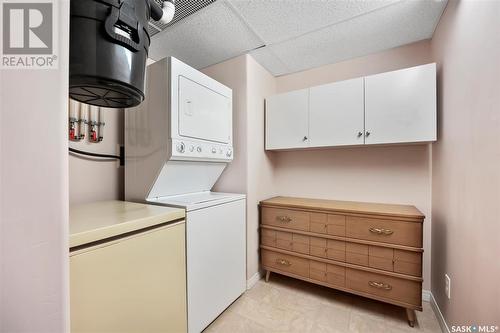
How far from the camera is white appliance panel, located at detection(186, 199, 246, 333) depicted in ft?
4.58

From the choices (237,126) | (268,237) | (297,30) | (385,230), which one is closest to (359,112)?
(297,30)

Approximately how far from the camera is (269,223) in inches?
86.0

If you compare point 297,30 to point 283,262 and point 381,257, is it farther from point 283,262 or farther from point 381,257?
point 283,262

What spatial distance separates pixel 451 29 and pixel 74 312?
103 inches

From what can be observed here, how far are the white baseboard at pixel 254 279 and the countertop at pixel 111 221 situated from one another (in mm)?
1235

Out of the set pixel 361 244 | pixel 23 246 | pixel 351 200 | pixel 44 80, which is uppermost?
pixel 44 80

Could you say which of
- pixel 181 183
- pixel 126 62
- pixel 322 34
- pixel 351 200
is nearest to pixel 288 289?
pixel 351 200

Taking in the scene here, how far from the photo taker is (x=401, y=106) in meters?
1.77

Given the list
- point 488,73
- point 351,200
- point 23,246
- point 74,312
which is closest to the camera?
point 23,246

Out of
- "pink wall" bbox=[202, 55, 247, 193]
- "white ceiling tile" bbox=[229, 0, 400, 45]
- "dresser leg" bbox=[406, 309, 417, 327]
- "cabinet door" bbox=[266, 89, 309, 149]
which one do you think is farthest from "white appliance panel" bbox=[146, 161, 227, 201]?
"dresser leg" bbox=[406, 309, 417, 327]

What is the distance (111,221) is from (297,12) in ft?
5.94

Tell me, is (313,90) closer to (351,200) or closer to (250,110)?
(250,110)

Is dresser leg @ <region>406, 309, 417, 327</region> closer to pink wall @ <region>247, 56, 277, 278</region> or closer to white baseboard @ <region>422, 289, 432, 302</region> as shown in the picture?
white baseboard @ <region>422, 289, 432, 302</region>

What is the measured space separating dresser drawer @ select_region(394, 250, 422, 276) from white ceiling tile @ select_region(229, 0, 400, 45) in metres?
1.82
